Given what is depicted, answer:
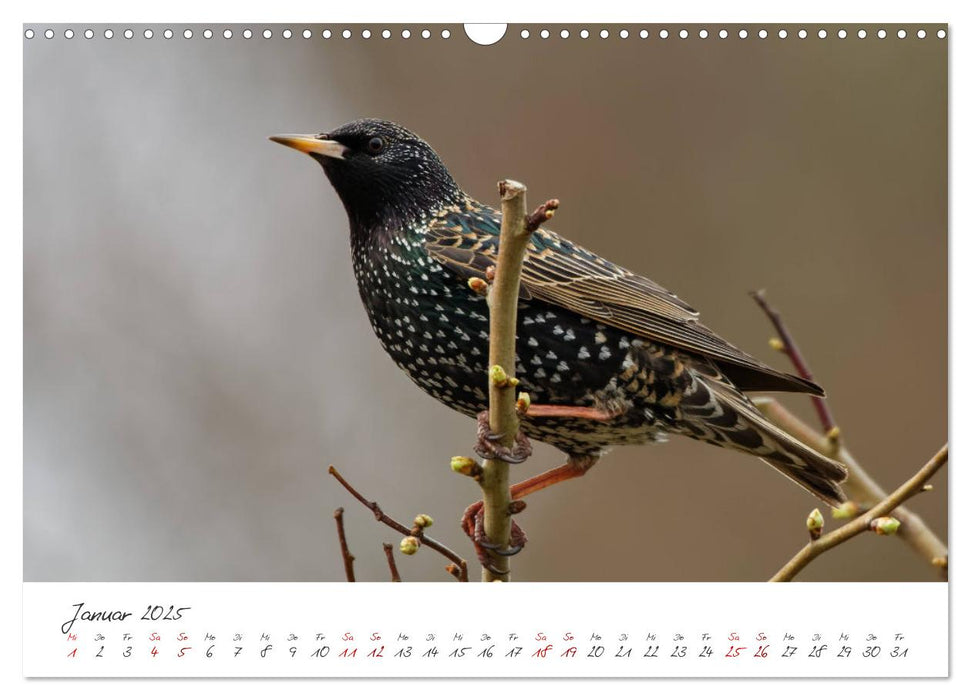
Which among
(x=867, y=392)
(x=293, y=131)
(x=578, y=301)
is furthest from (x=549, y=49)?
(x=867, y=392)

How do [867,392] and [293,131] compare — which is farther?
[293,131]

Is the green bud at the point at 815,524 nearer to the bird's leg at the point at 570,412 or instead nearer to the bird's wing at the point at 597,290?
the bird's wing at the point at 597,290

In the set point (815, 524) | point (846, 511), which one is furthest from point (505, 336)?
point (846, 511)

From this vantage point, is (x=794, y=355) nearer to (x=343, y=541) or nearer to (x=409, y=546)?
(x=409, y=546)

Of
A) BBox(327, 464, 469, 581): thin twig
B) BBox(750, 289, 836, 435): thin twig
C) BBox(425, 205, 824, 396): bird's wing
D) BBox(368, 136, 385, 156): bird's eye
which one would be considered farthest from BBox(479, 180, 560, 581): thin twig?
BBox(368, 136, 385, 156): bird's eye
